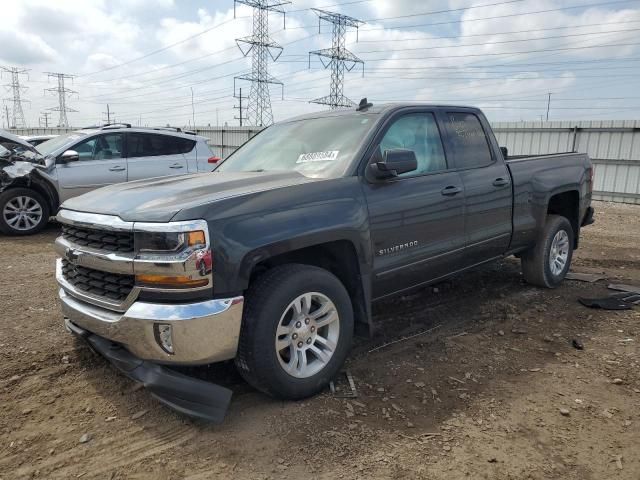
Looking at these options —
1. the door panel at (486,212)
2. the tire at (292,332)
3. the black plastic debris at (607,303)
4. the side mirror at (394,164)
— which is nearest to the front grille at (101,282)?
the tire at (292,332)

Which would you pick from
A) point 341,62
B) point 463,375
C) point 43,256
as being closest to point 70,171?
point 43,256

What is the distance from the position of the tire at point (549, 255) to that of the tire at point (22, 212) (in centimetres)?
759

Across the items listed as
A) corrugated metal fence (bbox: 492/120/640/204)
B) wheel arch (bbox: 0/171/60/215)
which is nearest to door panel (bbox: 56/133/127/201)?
wheel arch (bbox: 0/171/60/215)

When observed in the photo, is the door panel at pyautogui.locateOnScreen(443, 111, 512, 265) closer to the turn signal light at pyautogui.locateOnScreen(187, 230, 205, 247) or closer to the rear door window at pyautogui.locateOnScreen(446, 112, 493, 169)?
the rear door window at pyautogui.locateOnScreen(446, 112, 493, 169)

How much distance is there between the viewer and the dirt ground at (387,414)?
2623 millimetres

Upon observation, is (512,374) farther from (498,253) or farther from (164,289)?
(164,289)

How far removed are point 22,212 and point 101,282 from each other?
258 inches

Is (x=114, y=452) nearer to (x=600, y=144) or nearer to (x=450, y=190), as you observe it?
(x=450, y=190)

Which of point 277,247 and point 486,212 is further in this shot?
point 486,212

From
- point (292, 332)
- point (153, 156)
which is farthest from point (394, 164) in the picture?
point (153, 156)

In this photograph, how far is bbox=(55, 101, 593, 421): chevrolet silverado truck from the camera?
2744 millimetres

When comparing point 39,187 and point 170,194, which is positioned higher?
point 170,194

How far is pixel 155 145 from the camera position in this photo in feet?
30.9

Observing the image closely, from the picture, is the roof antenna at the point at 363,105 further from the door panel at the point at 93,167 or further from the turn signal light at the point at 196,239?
the door panel at the point at 93,167
